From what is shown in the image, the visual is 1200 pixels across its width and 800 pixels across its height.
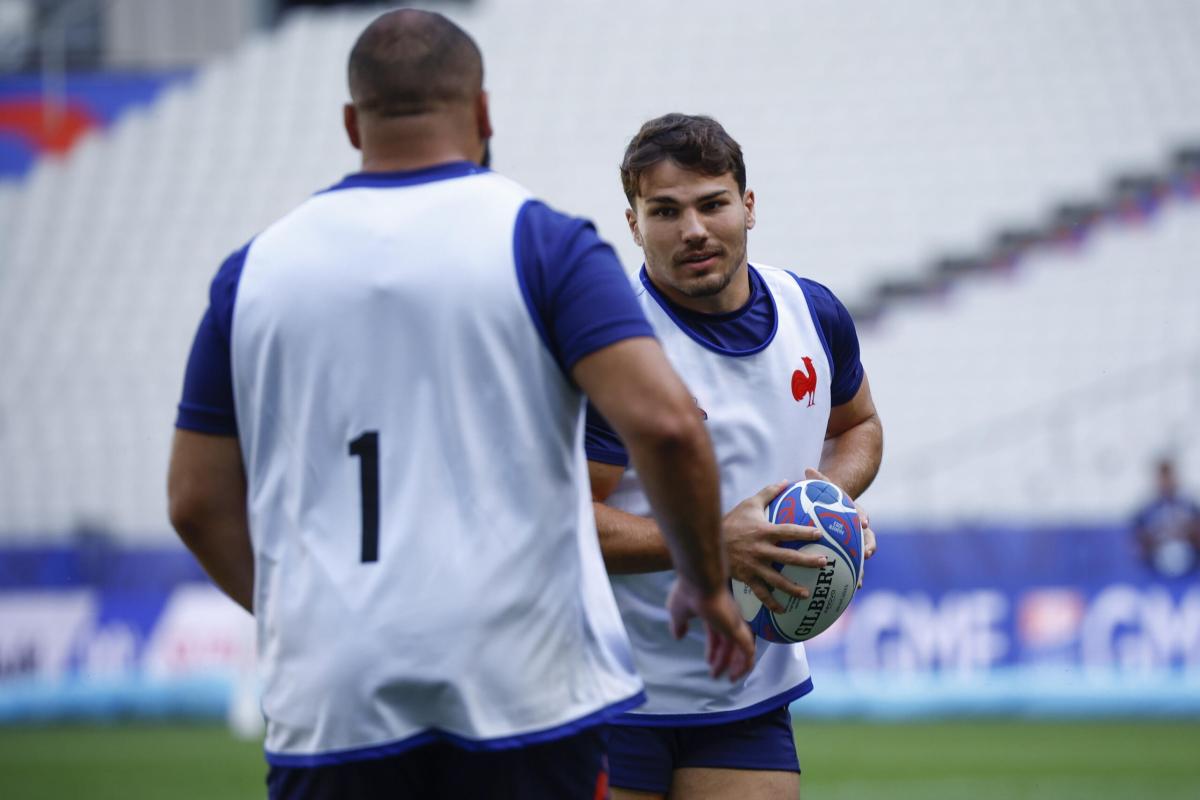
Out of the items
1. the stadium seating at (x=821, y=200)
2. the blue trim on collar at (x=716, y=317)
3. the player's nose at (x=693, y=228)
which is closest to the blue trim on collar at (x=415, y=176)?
the player's nose at (x=693, y=228)

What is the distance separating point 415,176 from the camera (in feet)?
10.9

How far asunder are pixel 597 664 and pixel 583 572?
0.17 m

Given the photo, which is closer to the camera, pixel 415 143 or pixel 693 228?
pixel 415 143

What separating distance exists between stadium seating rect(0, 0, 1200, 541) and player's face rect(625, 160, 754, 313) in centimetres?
1273

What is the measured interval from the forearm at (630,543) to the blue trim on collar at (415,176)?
1.25 m

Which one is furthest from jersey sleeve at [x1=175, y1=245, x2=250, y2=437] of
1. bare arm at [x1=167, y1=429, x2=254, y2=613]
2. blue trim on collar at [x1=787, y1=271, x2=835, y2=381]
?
blue trim on collar at [x1=787, y1=271, x2=835, y2=381]

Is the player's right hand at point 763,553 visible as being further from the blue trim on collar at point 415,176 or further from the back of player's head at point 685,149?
the blue trim on collar at point 415,176

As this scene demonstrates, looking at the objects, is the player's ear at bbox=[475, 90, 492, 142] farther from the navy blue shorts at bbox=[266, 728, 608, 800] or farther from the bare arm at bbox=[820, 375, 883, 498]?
the bare arm at bbox=[820, 375, 883, 498]

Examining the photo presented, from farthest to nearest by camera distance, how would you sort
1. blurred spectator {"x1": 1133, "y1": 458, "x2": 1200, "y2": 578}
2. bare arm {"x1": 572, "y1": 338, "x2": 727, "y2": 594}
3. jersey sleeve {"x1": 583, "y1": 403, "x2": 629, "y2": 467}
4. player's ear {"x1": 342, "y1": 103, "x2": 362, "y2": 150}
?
blurred spectator {"x1": 1133, "y1": 458, "x2": 1200, "y2": 578}
jersey sleeve {"x1": 583, "y1": 403, "x2": 629, "y2": 467}
player's ear {"x1": 342, "y1": 103, "x2": 362, "y2": 150}
bare arm {"x1": 572, "y1": 338, "x2": 727, "y2": 594}

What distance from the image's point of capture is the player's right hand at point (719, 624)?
329 cm

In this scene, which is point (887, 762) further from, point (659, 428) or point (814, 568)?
point (659, 428)

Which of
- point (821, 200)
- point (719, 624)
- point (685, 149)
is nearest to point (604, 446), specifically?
point (685, 149)

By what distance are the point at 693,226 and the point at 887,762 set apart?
7.52m

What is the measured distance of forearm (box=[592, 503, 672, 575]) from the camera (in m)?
4.30
